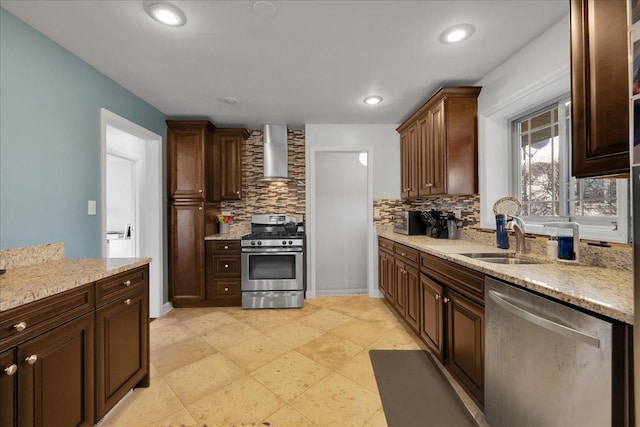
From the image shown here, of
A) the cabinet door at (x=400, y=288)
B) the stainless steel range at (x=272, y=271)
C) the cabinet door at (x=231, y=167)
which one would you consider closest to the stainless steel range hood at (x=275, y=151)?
the cabinet door at (x=231, y=167)

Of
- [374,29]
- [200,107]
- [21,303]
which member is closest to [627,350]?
[374,29]

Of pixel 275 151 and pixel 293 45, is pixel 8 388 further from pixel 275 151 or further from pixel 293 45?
Result: pixel 275 151

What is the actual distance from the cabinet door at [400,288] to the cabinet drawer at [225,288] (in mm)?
1989

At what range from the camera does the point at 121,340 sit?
160 centimetres

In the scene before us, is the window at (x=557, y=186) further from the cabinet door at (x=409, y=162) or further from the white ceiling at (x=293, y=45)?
the cabinet door at (x=409, y=162)

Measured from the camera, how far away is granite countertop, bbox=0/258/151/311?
41.9 inches

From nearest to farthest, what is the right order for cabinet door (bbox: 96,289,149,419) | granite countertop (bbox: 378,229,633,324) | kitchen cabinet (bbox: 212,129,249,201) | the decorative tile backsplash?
granite countertop (bbox: 378,229,633,324) < cabinet door (bbox: 96,289,149,419) < kitchen cabinet (bbox: 212,129,249,201) < the decorative tile backsplash

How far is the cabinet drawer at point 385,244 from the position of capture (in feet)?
10.6

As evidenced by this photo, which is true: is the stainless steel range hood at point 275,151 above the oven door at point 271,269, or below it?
above

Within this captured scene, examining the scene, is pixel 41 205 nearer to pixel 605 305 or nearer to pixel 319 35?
pixel 319 35

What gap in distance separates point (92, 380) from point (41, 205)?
1209 millimetres

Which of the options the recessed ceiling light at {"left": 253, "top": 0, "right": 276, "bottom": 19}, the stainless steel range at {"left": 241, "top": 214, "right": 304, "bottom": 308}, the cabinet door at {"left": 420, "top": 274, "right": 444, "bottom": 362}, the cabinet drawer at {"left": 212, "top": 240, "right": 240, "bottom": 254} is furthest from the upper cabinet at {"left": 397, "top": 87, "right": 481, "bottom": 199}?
the cabinet drawer at {"left": 212, "top": 240, "right": 240, "bottom": 254}

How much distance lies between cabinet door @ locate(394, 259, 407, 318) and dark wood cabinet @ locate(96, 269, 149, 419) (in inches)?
88.1

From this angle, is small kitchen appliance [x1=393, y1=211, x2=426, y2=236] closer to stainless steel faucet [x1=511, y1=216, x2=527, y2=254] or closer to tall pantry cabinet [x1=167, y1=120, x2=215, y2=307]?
stainless steel faucet [x1=511, y1=216, x2=527, y2=254]
